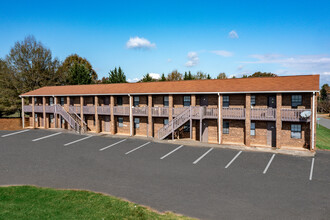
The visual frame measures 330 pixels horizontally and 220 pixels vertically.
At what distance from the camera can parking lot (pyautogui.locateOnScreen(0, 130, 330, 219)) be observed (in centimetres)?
1082

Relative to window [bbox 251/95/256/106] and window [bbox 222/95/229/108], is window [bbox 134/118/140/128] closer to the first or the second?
window [bbox 222/95/229/108]

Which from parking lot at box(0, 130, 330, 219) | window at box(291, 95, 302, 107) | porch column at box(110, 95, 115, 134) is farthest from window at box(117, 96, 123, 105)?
window at box(291, 95, 302, 107)

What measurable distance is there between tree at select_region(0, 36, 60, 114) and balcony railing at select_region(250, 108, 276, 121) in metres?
39.4

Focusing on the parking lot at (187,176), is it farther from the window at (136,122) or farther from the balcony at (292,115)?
the window at (136,122)

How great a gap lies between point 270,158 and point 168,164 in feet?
27.4

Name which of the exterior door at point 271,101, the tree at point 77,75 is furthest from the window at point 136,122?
the tree at point 77,75

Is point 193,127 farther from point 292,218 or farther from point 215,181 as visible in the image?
point 292,218

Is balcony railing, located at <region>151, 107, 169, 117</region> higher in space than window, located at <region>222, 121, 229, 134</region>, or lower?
higher

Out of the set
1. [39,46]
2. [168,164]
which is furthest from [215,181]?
[39,46]

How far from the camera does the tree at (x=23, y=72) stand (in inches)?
1602

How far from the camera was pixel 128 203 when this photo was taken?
36.1 feet

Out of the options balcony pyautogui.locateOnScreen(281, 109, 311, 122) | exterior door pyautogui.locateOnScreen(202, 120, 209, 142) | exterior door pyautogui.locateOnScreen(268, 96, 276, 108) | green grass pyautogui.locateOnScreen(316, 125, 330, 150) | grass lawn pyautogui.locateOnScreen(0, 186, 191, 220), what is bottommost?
green grass pyautogui.locateOnScreen(316, 125, 330, 150)

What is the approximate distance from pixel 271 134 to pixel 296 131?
85.5 inches

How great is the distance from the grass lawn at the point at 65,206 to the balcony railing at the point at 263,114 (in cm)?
1507
